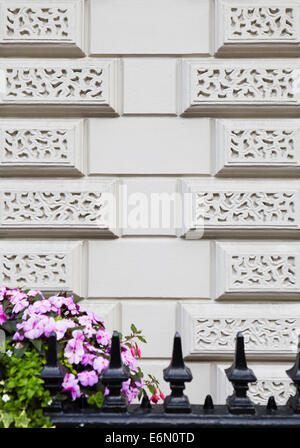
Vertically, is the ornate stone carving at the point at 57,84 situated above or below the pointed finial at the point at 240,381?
above

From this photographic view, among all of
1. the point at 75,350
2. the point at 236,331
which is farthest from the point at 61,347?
the point at 236,331

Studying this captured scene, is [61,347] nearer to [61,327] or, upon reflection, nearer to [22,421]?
[61,327]

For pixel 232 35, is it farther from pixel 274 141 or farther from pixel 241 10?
pixel 274 141

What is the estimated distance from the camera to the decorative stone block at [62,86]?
247 centimetres

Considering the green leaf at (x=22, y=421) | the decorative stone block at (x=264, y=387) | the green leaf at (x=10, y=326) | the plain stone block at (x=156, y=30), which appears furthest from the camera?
the plain stone block at (x=156, y=30)

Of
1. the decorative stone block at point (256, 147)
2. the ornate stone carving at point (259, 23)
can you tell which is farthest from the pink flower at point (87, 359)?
the ornate stone carving at point (259, 23)

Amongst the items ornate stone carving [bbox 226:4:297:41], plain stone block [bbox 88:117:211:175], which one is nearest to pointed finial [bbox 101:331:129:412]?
plain stone block [bbox 88:117:211:175]

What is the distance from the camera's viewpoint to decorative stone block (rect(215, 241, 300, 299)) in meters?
2.44

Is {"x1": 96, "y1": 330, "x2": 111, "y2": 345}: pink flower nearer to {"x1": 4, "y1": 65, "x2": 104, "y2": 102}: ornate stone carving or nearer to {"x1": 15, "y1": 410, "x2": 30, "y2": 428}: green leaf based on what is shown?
{"x1": 15, "y1": 410, "x2": 30, "y2": 428}: green leaf

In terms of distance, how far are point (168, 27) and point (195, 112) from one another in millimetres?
540

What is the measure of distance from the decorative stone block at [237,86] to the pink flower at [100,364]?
5.33 feet

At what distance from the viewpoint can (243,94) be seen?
2.47 metres

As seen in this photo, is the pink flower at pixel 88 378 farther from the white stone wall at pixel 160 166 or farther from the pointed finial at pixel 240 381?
the white stone wall at pixel 160 166

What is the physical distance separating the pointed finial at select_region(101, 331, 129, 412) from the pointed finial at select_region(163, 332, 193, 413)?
0.45 feet
